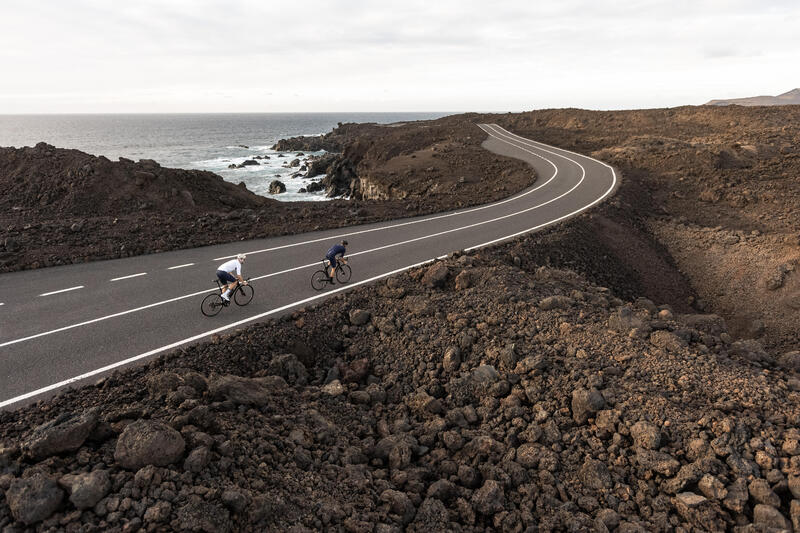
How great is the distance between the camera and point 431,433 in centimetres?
674

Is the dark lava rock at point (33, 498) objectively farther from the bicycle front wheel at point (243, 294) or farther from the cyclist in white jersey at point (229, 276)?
the bicycle front wheel at point (243, 294)

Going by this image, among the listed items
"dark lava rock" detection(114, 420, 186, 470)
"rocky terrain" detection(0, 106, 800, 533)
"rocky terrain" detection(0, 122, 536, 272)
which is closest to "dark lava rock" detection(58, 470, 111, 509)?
"rocky terrain" detection(0, 106, 800, 533)

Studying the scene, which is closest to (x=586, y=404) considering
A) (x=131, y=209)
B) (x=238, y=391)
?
(x=238, y=391)

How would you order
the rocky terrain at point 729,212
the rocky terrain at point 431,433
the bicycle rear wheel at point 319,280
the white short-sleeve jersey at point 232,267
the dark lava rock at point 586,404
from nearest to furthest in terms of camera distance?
the rocky terrain at point 431,433 < the dark lava rock at point 586,404 < the white short-sleeve jersey at point 232,267 < the bicycle rear wheel at point 319,280 < the rocky terrain at point 729,212

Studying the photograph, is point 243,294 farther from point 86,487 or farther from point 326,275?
point 86,487

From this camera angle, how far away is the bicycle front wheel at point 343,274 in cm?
1273

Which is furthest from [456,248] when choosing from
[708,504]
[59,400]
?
[59,400]

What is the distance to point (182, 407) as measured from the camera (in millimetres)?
5836

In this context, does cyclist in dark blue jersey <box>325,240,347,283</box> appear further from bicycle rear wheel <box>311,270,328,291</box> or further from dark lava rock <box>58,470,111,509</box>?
dark lava rock <box>58,470,111,509</box>

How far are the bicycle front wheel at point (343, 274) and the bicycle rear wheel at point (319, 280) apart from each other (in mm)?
456

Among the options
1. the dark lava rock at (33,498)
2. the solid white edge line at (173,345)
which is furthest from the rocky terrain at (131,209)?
the dark lava rock at (33,498)

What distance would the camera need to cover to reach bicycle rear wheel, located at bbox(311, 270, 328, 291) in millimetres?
12141

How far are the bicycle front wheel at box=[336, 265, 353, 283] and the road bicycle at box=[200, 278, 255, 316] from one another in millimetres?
2690

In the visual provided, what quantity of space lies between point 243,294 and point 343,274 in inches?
124
